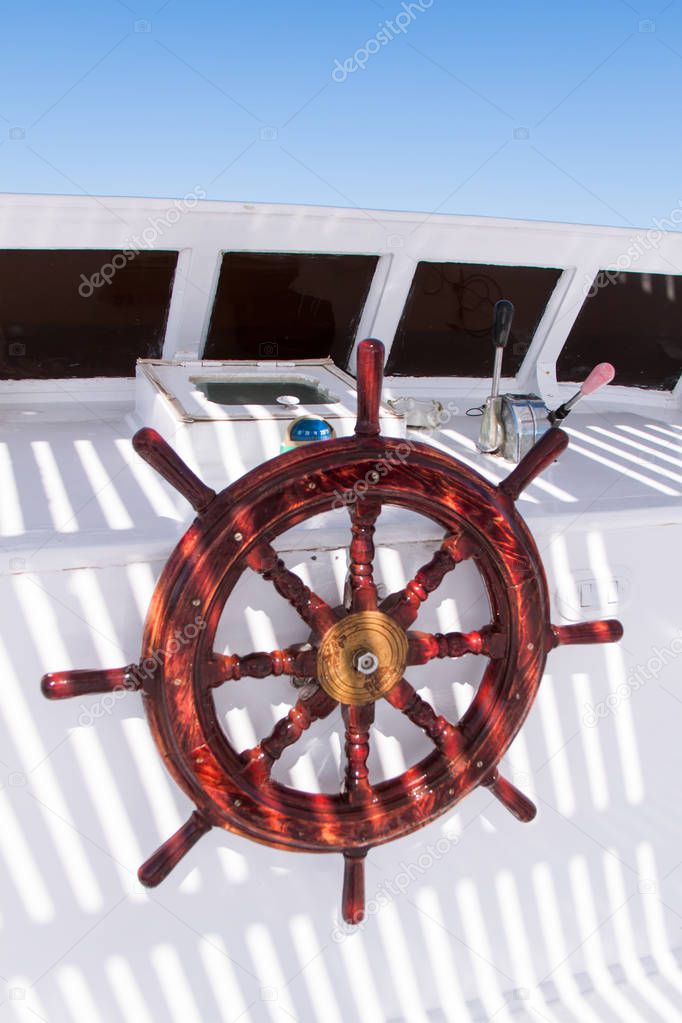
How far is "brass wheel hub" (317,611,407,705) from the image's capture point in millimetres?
1265

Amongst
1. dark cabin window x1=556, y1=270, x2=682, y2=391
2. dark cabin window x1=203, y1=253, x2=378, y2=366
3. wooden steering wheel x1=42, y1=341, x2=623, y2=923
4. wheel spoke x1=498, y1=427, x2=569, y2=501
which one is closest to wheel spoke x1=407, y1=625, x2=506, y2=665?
wooden steering wheel x1=42, y1=341, x2=623, y2=923

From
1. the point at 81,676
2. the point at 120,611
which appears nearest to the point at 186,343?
the point at 120,611

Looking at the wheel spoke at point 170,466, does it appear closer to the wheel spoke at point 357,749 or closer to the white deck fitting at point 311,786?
the white deck fitting at point 311,786

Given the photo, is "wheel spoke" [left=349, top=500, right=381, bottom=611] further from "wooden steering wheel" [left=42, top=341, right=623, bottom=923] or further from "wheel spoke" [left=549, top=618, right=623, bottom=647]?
"wheel spoke" [left=549, top=618, right=623, bottom=647]

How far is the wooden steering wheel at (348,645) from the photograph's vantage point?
1.21m

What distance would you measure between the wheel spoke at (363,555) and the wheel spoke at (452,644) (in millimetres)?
90

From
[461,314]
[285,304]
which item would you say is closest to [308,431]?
[285,304]

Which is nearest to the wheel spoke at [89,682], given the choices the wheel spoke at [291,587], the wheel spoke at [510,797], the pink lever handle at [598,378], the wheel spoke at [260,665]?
the wheel spoke at [260,665]

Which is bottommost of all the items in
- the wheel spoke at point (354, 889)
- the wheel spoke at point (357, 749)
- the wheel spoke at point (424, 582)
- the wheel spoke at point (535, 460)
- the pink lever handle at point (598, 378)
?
the wheel spoke at point (354, 889)

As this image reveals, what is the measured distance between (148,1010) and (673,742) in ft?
3.36

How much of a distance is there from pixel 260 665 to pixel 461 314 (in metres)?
1.39

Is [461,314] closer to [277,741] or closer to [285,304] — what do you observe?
[285,304]

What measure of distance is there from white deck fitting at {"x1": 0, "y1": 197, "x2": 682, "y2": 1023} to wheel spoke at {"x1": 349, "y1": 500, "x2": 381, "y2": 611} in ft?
0.37

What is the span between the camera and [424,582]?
1.29 metres
